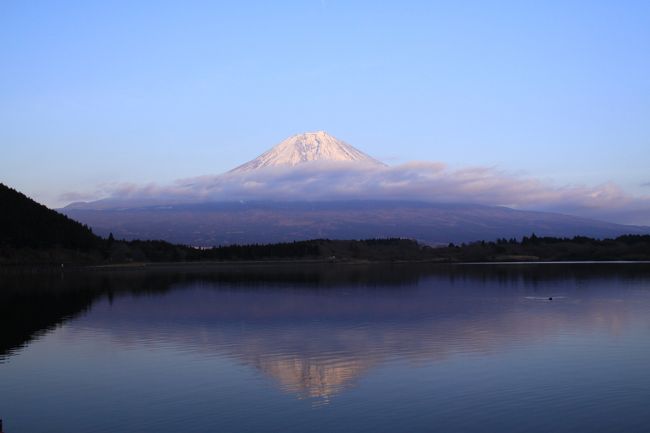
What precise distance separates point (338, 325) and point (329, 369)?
43.8 ft

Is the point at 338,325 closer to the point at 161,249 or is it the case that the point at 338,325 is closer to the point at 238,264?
the point at 238,264

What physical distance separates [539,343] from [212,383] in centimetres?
1450

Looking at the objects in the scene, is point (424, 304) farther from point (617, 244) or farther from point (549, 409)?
point (617, 244)

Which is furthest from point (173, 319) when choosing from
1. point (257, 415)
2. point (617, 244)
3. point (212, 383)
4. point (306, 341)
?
point (617, 244)

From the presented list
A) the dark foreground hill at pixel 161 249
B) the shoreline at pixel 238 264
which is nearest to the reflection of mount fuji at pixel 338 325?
the shoreline at pixel 238 264

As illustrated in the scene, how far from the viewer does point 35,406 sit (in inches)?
761

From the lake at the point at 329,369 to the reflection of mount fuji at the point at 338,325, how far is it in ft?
0.42

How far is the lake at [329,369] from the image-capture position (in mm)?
17656

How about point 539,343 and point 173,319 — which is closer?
point 539,343

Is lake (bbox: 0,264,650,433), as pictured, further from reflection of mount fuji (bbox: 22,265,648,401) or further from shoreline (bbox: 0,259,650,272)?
shoreline (bbox: 0,259,650,272)

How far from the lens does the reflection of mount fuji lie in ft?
85.0

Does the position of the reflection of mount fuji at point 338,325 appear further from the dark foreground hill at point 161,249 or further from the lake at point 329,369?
the dark foreground hill at point 161,249

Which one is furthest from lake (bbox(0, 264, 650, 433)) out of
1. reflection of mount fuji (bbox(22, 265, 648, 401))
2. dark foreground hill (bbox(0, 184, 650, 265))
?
dark foreground hill (bbox(0, 184, 650, 265))

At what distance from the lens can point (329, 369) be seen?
78.6ft
